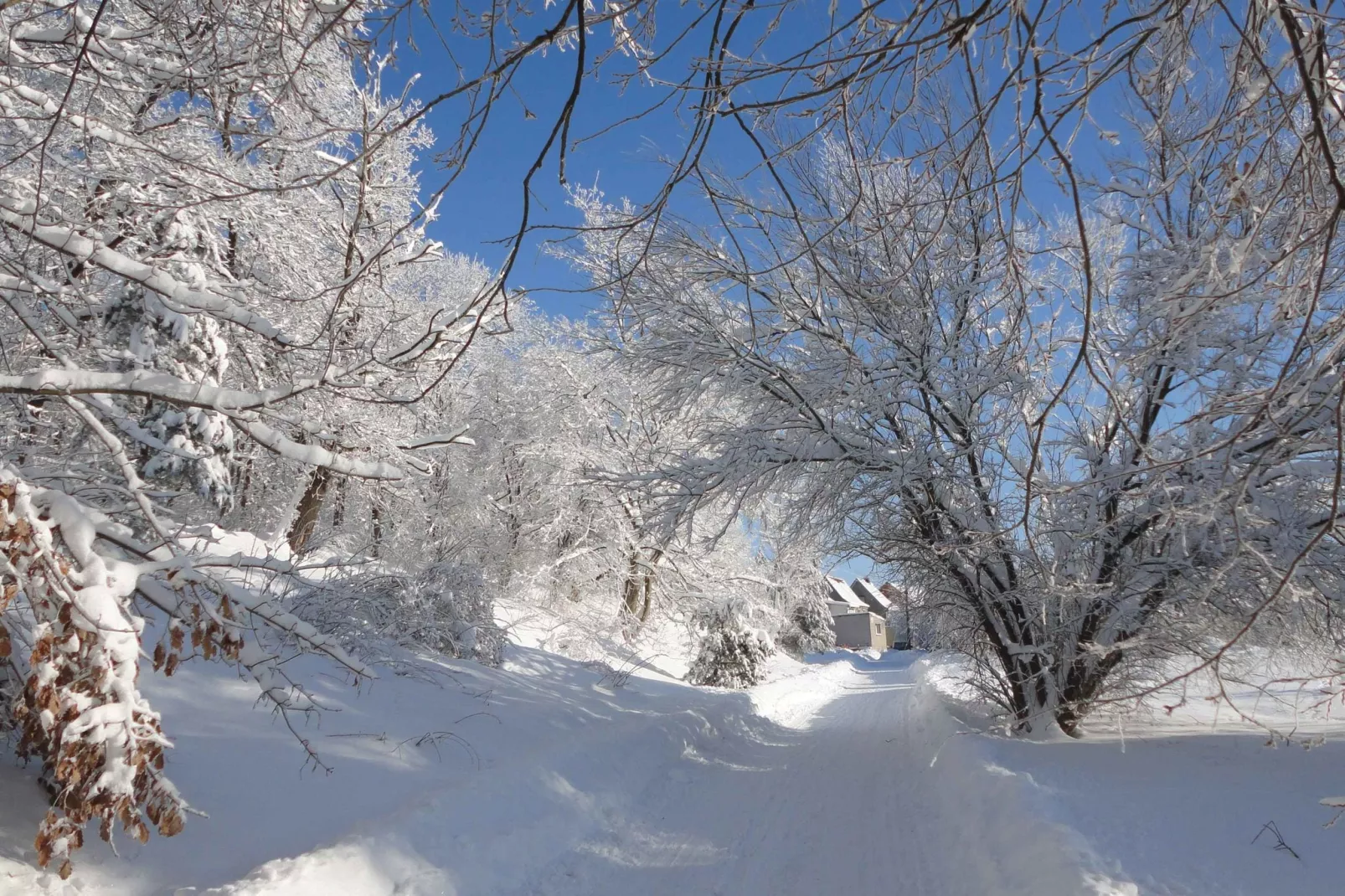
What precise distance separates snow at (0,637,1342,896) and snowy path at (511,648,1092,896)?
2cm

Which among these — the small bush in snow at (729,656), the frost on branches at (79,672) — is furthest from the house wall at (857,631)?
the frost on branches at (79,672)

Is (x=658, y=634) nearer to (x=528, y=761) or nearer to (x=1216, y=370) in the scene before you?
(x=528, y=761)

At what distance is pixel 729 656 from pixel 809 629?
17.4 m

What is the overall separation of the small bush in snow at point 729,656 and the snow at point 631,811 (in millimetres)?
7242

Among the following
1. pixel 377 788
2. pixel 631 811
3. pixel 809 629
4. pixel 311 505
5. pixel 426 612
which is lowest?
pixel 631 811

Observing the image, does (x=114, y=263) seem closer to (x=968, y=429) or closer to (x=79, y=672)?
(x=79, y=672)

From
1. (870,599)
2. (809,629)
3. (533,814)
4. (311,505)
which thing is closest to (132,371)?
(533,814)

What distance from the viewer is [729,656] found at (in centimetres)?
1602

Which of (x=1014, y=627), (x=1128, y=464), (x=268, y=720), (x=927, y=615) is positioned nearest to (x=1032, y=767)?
(x=1014, y=627)

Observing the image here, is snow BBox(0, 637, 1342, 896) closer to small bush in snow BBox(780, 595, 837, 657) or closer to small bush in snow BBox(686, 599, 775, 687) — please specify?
small bush in snow BBox(686, 599, 775, 687)

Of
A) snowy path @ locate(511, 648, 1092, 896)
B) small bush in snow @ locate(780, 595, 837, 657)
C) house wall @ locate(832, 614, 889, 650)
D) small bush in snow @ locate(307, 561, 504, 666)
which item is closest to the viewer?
snowy path @ locate(511, 648, 1092, 896)

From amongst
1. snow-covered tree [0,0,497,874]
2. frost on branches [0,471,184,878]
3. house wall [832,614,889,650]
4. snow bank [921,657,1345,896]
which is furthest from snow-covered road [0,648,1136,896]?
house wall [832,614,889,650]

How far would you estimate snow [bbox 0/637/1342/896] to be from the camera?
3.94 meters

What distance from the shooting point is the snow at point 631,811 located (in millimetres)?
3938
